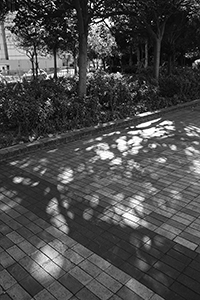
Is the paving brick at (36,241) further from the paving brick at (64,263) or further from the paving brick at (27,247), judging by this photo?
the paving brick at (64,263)

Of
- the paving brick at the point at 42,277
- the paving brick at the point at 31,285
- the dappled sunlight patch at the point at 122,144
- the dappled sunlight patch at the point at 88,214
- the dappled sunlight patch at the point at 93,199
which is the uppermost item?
Result: the dappled sunlight patch at the point at 122,144

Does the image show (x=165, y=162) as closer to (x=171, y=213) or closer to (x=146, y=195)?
(x=146, y=195)

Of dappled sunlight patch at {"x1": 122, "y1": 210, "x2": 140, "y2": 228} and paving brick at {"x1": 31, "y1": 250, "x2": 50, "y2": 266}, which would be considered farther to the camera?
dappled sunlight patch at {"x1": 122, "y1": 210, "x2": 140, "y2": 228}

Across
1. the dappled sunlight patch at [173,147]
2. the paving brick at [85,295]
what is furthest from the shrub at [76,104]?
the paving brick at [85,295]

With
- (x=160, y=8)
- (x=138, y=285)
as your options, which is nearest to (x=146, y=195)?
(x=138, y=285)

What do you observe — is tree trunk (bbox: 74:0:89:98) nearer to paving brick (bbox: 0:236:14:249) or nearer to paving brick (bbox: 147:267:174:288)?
paving brick (bbox: 0:236:14:249)

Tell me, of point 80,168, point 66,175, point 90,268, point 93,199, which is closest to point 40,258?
point 90,268

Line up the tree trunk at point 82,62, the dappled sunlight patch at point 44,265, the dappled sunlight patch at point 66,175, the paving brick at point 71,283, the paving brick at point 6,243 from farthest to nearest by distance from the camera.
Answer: the tree trunk at point 82,62
the dappled sunlight patch at point 66,175
the paving brick at point 6,243
the dappled sunlight patch at point 44,265
the paving brick at point 71,283

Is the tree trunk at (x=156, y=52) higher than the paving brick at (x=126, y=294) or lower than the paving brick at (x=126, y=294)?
higher

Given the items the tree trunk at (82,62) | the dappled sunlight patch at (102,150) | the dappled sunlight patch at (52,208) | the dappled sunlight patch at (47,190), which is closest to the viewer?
the dappled sunlight patch at (52,208)

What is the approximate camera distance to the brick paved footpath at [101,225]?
8.59 feet

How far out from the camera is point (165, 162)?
17.6ft

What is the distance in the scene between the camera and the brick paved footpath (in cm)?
262

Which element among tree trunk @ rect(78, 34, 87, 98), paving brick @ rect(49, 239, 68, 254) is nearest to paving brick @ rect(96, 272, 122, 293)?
paving brick @ rect(49, 239, 68, 254)
